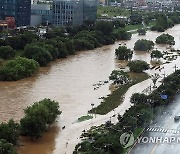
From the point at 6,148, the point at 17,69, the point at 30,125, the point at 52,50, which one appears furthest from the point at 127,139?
the point at 52,50

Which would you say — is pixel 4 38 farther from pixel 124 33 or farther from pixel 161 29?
pixel 161 29

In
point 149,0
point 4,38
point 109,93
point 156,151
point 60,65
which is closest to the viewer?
point 156,151

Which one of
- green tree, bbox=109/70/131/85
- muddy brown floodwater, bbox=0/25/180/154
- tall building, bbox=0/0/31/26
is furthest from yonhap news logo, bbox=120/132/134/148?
tall building, bbox=0/0/31/26

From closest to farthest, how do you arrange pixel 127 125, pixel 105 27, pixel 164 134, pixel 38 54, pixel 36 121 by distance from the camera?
pixel 36 121
pixel 127 125
pixel 164 134
pixel 38 54
pixel 105 27

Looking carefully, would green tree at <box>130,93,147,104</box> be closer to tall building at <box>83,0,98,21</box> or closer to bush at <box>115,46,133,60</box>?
bush at <box>115,46,133,60</box>

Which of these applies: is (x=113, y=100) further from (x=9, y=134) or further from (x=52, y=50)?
(x=52, y=50)

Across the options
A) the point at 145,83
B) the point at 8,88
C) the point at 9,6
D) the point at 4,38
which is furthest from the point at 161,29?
the point at 8,88
